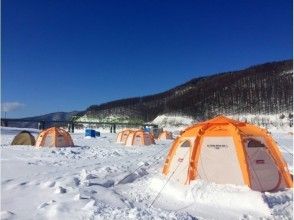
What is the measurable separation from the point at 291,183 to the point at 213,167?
6.26 ft

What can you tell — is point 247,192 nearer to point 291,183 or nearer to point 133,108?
point 291,183

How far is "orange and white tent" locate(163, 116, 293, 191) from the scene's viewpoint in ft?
31.1

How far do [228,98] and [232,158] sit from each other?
163806 millimetres

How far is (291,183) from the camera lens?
9797 millimetres

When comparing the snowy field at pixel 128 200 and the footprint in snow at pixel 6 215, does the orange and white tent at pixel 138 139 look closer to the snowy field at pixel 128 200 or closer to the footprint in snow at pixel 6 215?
the snowy field at pixel 128 200

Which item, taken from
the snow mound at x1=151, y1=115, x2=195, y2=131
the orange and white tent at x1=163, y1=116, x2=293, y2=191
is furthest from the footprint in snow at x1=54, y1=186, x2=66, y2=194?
the snow mound at x1=151, y1=115, x2=195, y2=131

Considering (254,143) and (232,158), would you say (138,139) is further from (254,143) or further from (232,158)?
(232,158)

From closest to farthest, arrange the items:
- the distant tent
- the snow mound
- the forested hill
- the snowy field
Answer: the snowy field, the distant tent, the snow mound, the forested hill

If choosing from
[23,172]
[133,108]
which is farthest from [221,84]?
[23,172]

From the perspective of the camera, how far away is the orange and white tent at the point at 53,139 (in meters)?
24.2

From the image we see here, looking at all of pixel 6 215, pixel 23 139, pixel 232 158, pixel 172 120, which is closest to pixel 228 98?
pixel 172 120

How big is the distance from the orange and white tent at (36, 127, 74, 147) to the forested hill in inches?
4838

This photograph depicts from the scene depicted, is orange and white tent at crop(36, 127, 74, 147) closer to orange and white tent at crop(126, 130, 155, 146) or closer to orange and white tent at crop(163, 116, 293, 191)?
orange and white tent at crop(126, 130, 155, 146)

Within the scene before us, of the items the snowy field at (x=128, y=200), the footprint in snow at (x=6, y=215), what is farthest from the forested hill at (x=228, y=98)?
the footprint in snow at (x=6, y=215)
